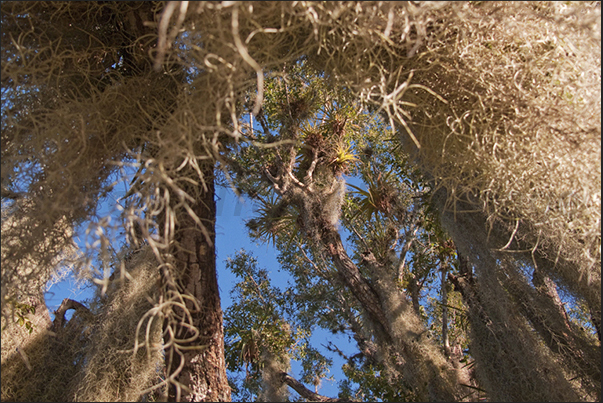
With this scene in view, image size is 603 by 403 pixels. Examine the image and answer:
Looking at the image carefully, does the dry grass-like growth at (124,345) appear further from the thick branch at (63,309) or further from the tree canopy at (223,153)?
the thick branch at (63,309)

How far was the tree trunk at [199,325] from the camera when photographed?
1014 mm

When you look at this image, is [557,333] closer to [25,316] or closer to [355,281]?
[355,281]

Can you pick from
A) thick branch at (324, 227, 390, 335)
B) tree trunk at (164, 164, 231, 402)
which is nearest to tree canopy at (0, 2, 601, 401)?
tree trunk at (164, 164, 231, 402)

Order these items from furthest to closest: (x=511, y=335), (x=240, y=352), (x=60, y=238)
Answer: (x=240, y=352) → (x=511, y=335) → (x=60, y=238)

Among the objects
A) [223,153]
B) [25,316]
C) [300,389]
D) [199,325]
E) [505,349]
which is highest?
[223,153]

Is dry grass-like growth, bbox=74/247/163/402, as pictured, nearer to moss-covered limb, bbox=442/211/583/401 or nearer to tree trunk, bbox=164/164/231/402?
tree trunk, bbox=164/164/231/402

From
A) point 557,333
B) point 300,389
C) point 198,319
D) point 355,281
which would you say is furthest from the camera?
point 300,389

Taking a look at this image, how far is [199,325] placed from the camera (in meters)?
1.06

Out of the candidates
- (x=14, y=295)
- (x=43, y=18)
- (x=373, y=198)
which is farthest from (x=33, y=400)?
(x=373, y=198)

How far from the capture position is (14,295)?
3.26ft

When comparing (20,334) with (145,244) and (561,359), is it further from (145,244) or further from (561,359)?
(561,359)

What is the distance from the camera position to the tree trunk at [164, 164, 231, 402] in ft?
3.33

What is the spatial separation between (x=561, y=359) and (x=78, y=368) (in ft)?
4.53

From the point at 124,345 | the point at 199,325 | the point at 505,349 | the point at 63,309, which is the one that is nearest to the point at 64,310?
the point at 63,309
